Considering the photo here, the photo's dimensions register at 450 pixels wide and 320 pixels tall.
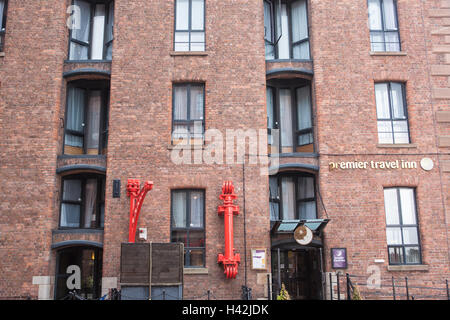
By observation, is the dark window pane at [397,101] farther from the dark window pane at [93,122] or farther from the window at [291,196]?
the dark window pane at [93,122]

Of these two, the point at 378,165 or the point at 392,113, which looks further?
the point at 392,113

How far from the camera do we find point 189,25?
15.7m

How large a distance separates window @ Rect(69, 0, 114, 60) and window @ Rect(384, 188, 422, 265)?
11.4 metres

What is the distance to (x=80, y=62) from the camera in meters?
15.3

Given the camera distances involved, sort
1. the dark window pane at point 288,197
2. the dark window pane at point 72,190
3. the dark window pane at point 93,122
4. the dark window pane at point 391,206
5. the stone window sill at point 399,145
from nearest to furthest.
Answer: the dark window pane at point 391,206 < the stone window sill at point 399,145 < the dark window pane at point 72,190 < the dark window pane at point 288,197 < the dark window pane at point 93,122

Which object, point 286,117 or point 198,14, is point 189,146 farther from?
point 198,14

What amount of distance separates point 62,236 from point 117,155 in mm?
3182

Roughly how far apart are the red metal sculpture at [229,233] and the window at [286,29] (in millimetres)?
5742

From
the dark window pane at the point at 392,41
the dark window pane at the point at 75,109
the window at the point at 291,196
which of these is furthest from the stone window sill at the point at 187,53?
the dark window pane at the point at 392,41

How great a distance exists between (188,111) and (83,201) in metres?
4.95

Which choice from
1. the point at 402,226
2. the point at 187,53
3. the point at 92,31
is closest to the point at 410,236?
the point at 402,226

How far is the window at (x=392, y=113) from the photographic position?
15047mm

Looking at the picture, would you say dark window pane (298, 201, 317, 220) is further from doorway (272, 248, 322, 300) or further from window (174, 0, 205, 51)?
window (174, 0, 205, 51)
